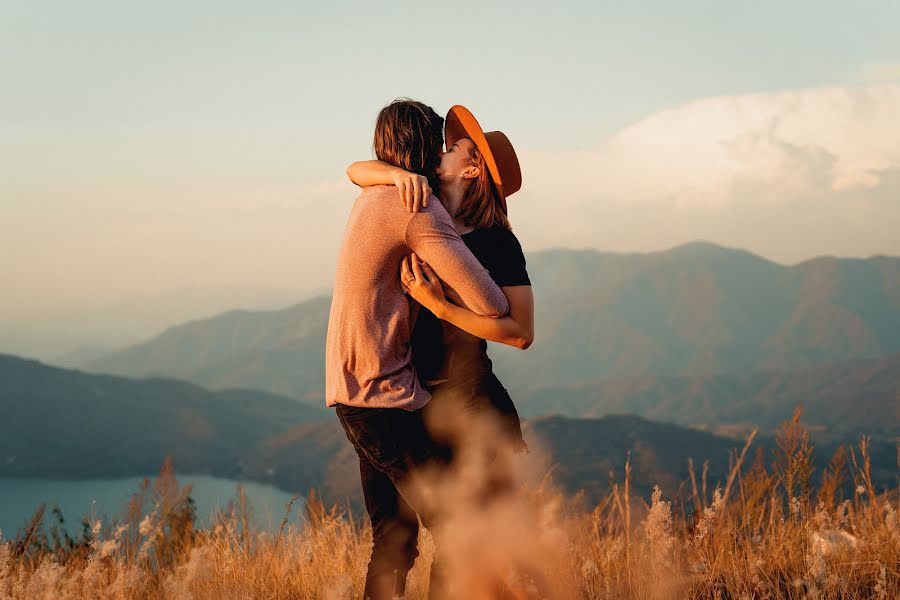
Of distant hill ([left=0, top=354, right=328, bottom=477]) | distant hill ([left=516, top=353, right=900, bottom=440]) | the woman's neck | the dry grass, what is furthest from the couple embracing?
distant hill ([left=516, top=353, right=900, bottom=440])

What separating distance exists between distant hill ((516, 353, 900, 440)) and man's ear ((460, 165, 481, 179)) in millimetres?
124834

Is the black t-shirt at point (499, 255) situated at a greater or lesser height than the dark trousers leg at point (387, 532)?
greater

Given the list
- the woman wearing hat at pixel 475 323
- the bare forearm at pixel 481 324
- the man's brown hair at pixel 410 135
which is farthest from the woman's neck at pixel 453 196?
the bare forearm at pixel 481 324

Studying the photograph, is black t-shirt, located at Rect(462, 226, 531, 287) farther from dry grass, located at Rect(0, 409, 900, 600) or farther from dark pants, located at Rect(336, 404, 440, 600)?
dry grass, located at Rect(0, 409, 900, 600)

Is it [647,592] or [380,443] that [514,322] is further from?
[647,592]

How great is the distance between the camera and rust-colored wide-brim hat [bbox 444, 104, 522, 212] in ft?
8.85

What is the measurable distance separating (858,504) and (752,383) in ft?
627

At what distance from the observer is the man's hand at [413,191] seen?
239 cm

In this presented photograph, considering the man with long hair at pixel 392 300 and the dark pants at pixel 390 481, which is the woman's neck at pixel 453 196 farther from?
the dark pants at pixel 390 481

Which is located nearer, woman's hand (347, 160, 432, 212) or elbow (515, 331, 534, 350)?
woman's hand (347, 160, 432, 212)

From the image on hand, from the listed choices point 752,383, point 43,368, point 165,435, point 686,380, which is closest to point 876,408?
point 752,383

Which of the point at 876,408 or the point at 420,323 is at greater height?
the point at 420,323

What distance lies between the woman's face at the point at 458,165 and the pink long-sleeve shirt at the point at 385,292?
23cm

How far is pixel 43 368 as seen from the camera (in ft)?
397
